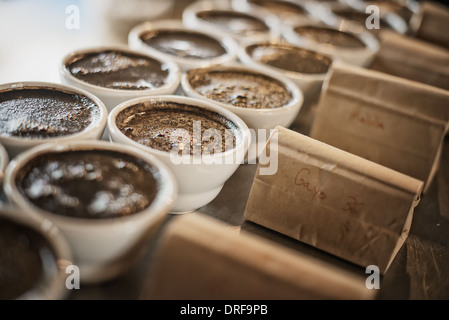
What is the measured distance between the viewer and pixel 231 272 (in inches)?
32.7

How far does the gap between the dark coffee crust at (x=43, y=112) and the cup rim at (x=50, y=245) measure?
14.2 inches

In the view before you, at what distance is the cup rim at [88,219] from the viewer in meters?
0.92

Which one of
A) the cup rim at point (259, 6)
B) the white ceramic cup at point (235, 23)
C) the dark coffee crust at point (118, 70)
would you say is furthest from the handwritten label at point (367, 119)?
the cup rim at point (259, 6)

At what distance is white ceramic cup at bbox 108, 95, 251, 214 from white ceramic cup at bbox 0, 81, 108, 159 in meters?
0.04

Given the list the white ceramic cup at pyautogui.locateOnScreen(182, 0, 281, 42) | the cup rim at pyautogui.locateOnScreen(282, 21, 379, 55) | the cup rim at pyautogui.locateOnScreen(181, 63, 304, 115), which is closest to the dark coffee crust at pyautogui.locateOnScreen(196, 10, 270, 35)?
the white ceramic cup at pyautogui.locateOnScreen(182, 0, 281, 42)

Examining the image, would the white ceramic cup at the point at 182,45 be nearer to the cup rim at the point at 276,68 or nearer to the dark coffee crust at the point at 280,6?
the cup rim at the point at 276,68

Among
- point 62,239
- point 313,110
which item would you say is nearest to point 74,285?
point 62,239

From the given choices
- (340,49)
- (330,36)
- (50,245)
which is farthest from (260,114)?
(330,36)

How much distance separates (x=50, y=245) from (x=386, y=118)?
1216 millimetres

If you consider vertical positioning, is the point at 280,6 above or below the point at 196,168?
above

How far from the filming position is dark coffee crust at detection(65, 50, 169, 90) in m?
1.63

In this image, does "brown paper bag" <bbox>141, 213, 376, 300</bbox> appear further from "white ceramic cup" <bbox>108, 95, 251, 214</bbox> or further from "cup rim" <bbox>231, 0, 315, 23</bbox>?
"cup rim" <bbox>231, 0, 315, 23</bbox>

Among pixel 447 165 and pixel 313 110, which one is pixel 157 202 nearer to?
pixel 313 110

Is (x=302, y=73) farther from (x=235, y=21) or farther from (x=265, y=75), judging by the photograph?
(x=235, y=21)
